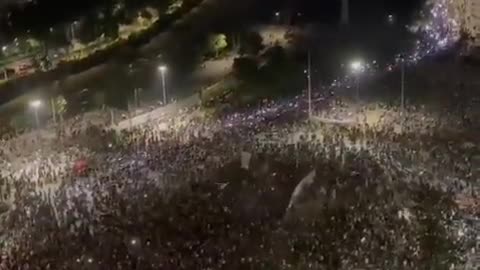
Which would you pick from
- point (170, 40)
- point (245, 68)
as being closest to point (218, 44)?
point (170, 40)

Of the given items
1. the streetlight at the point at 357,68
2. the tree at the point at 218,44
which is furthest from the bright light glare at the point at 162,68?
the streetlight at the point at 357,68

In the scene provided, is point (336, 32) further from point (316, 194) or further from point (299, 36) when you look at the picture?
point (316, 194)

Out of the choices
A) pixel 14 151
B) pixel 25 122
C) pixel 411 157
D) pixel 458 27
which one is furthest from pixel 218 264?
pixel 458 27

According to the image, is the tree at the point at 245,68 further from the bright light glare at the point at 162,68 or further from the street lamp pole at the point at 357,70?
the street lamp pole at the point at 357,70

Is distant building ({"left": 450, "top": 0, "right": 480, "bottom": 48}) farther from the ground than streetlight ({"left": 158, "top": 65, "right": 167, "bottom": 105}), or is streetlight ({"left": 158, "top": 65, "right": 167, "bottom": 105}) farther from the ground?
distant building ({"left": 450, "top": 0, "right": 480, "bottom": 48})

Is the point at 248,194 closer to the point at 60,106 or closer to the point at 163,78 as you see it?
the point at 60,106

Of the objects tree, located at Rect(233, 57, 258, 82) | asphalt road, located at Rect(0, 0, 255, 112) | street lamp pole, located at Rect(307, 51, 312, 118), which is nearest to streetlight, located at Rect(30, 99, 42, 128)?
asphalt road, located at Rect(0, 0, 255, 112)

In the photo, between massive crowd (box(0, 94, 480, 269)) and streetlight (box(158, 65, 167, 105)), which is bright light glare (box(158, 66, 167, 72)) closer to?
streetlight (box(158, 65, 167, 105))
